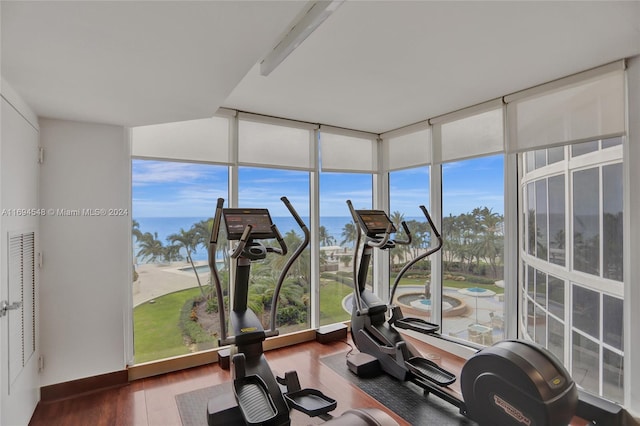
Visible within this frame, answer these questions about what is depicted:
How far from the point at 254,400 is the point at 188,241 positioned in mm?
1821

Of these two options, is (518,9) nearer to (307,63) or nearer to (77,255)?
(307,63)

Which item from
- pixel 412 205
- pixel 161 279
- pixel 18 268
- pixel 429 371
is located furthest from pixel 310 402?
pixel 412 205

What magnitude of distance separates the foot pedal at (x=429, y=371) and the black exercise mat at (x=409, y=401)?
151mm

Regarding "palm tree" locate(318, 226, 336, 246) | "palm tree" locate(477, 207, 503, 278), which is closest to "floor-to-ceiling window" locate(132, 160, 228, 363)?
"palm tree" locate(318, 226, 336, 246)

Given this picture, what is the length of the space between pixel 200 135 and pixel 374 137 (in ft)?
7.96

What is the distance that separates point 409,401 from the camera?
2.64 metres

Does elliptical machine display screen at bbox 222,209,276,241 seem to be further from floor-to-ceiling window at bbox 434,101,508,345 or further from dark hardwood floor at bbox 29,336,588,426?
floor-to-ceiling window at bbox 434,101,508,345

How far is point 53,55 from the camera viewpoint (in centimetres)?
162

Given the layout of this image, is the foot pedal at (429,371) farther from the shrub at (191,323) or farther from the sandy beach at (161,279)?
the sandy beach at (161,279)

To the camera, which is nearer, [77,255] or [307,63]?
[307,63]

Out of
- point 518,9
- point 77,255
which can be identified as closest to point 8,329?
point 77,255

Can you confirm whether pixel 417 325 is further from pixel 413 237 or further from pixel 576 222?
pixel 576 222

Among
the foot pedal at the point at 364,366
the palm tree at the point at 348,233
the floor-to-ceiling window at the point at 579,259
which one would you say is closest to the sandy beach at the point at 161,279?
the foot pedal at the point at 364,366

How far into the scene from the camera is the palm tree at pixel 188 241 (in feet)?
10.8
